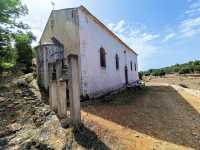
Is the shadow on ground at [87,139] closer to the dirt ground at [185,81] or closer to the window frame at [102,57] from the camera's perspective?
the window frame at [102,57]

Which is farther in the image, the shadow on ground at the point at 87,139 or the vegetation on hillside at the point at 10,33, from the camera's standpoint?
the vegetation on hillside at the point at 10,33

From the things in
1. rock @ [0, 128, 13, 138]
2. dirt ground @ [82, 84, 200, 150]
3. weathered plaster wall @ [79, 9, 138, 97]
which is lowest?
dirt ground @ [82, 84, 200, 150]

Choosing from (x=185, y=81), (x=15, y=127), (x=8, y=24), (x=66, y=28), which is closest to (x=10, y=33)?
(x=8, y=24)

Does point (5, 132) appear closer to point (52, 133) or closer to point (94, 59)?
point (52, 133)

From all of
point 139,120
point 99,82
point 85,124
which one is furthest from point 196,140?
point 99,82

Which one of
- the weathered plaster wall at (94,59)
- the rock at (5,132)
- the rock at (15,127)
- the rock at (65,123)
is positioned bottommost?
the rock at (5,132)

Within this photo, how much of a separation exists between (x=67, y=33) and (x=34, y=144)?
9.01 meters

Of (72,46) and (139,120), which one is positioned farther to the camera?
(72,46)

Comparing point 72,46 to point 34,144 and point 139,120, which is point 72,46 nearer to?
point 139,120

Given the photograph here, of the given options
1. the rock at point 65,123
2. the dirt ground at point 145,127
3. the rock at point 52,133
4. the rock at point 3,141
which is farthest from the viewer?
the rock at point 65,123

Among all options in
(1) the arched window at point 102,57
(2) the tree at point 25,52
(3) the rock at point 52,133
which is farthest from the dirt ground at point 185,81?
(3) the rock at point 52,133

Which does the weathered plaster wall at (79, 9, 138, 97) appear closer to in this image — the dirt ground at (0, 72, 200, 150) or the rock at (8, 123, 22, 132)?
the dirt ground at (0, 72, 200, 150)

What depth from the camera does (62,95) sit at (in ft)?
27.2

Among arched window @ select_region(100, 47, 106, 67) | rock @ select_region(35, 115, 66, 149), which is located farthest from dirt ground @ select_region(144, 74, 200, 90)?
rock @ select_region(35, 115, 66, 149)
